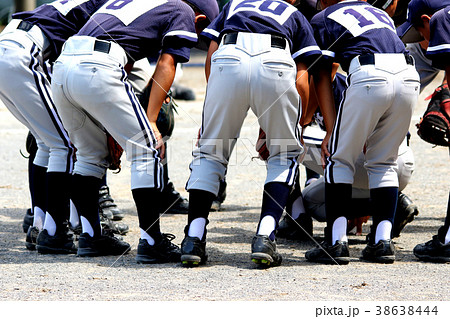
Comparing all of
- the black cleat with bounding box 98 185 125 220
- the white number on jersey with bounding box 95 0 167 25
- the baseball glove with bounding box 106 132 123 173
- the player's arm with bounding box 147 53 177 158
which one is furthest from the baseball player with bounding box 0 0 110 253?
the black cleat with bounding box 98 185 125 220

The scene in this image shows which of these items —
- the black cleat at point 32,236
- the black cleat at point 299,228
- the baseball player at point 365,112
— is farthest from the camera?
the black cleat at point 299,228

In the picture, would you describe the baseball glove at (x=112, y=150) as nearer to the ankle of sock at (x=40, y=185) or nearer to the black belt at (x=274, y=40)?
the ankle of sock at (x=40, y=185)

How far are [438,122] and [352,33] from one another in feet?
4.43

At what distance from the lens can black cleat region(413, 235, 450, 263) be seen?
431 centimetres

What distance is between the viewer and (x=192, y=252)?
4125 mm

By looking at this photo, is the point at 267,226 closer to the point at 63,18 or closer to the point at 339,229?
the point at 339,229

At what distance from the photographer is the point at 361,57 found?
4.23 metres

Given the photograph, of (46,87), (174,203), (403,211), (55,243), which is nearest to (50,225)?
(55,243)

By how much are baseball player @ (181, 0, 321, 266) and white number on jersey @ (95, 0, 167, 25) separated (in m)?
0.40

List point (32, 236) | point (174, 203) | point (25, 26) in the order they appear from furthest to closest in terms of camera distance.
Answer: point (174, 203) < point (32, 236) < point (25, 26)

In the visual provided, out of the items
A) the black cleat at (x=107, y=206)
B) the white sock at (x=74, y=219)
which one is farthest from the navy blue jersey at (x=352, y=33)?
the black cleat at (x=107, y=206)

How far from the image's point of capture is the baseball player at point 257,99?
4070 millimetres

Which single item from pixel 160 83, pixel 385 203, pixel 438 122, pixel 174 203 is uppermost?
pixel 160 83
